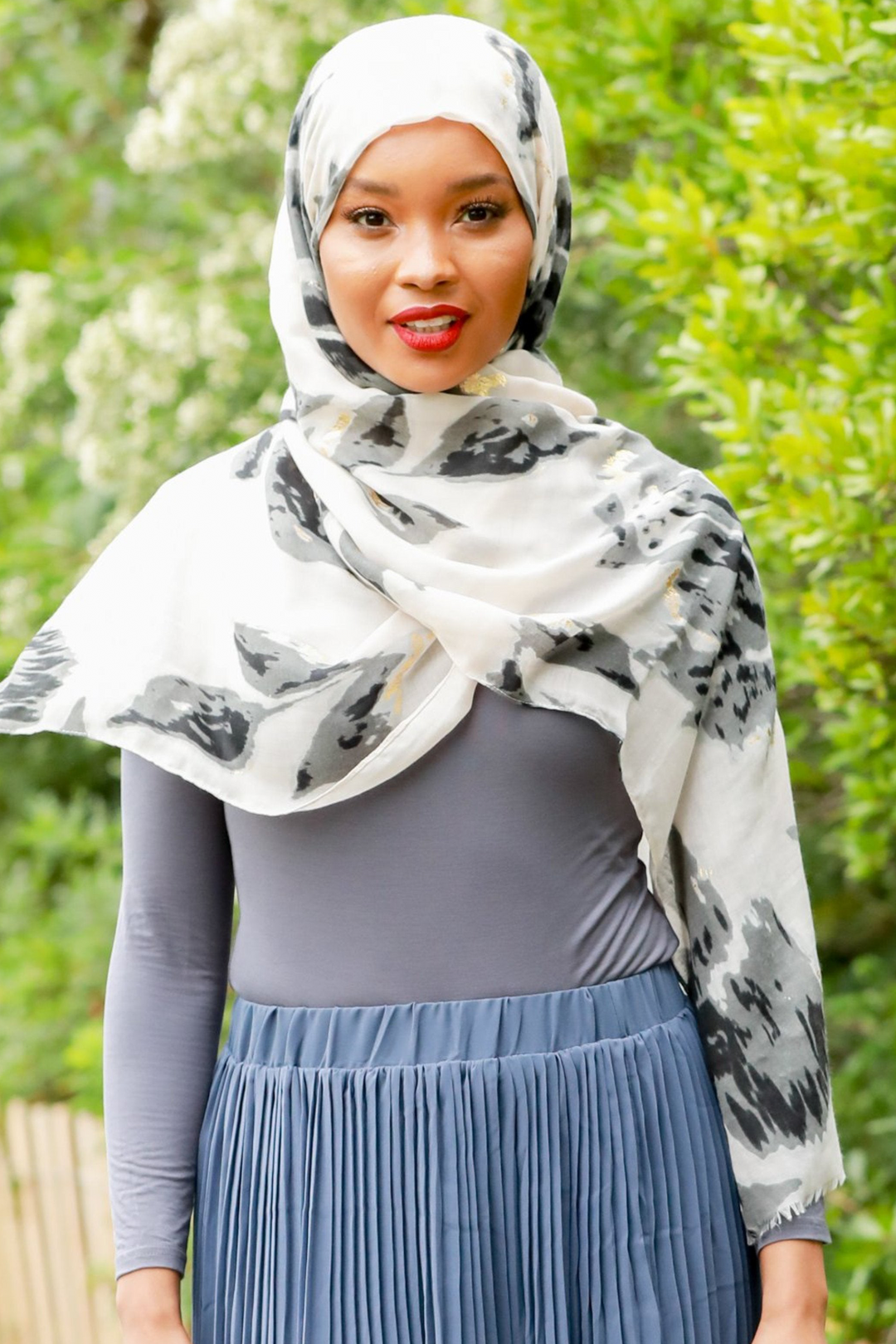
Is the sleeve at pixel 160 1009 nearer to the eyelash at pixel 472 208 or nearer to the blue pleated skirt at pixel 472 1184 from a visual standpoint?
the blue pleated skirt at pixel 472 1184

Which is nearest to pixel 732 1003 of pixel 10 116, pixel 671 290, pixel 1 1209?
pixel 671 290

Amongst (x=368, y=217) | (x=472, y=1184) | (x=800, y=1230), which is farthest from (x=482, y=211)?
(x=800, y=1230)

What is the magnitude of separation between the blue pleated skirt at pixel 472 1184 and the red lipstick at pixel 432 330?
26.6 inches

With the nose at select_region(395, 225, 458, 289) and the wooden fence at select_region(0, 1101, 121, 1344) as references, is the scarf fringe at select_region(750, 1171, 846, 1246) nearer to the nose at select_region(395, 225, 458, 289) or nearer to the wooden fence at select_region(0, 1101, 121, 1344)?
the nose at select_region(395, 225, 458, 289)

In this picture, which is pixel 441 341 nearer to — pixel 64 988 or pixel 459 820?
pixel 459 820

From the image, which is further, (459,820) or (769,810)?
(769,810)

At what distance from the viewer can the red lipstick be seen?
5.37 feet

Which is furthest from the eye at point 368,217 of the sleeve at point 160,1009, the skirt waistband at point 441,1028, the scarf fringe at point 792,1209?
the scarf fringe at point 792,1209

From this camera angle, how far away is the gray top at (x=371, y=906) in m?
1.62

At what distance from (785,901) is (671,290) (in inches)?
56.4

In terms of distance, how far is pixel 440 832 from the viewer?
1.62 m

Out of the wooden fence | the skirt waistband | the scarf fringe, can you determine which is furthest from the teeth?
the wooden fence

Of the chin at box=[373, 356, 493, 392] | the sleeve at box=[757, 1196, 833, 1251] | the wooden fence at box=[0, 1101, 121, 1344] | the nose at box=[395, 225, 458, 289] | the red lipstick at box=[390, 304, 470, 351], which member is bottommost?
the wooden fence at box=[0, 1101, 121, 1344]

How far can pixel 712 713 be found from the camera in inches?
68.7
